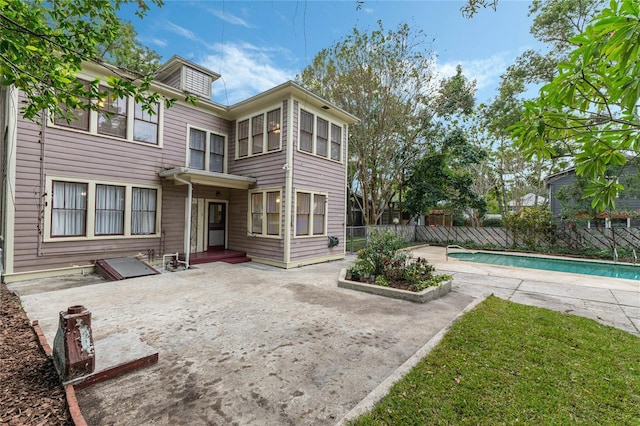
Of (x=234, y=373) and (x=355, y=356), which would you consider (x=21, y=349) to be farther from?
(x=355, y=356)

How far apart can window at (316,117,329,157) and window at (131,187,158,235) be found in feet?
18.5

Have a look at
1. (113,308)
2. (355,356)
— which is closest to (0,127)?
(113,308)

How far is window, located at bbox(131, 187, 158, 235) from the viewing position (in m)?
8.38

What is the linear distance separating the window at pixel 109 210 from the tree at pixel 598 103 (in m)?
9.49

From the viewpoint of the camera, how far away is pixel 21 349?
3.25 m

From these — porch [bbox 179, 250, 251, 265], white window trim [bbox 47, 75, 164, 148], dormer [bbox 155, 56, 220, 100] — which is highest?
dormer [bbox 155, 56, 220, 100]

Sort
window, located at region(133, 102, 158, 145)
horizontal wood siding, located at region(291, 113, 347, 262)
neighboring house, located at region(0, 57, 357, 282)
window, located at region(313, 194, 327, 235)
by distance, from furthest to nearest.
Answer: window, located at region(313, 194, 327, 235)
horizontal wood siding, located at region(291, 113, 347, 262)
window, located at region(133, 102, 158, 145)
neighboring house, located at region(0, 57, 357, 282)

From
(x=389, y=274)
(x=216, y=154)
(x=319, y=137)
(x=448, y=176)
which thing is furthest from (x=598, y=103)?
(x=448, y=176)

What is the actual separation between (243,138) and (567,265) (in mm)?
13739

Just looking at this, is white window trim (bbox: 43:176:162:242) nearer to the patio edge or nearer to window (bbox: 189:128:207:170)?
window (bbox: 189:128:207:170)

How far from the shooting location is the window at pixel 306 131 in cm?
931

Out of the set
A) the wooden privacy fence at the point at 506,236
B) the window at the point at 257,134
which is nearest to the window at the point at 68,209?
the window at the point at 257,134

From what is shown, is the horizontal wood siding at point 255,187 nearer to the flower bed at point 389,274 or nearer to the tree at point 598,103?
the flower bed at point 389,274

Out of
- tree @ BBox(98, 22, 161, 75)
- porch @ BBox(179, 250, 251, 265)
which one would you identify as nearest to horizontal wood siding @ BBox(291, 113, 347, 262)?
porch @ BBox(179, 250, 251, 265)
